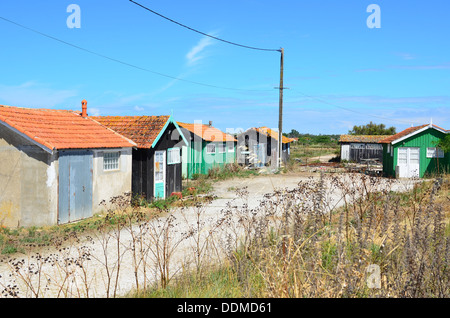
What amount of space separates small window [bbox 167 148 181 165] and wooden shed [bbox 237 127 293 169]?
15.8 meters

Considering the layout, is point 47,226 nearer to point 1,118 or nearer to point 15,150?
point 15,150

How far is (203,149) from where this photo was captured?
94.9 ft

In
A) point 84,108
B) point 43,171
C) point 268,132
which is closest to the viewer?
point 43,171

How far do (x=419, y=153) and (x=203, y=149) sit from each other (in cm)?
1437

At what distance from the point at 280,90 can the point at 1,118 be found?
20867 mm

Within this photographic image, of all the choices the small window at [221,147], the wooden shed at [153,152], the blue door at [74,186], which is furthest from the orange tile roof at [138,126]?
the small window at [221,147]

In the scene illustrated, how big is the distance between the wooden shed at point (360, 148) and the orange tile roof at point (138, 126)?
28.9 metres

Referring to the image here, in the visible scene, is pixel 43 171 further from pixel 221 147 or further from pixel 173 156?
pixel 221 147

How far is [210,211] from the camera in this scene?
1396 cm

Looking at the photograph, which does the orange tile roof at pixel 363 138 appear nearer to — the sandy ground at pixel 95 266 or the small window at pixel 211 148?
the small window at pixel 211 148

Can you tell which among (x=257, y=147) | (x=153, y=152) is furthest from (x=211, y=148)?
(x=153, y=152)
